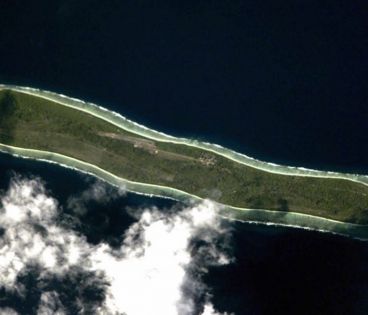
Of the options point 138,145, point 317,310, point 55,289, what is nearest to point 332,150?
point 317,310

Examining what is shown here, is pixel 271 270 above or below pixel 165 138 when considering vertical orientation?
below

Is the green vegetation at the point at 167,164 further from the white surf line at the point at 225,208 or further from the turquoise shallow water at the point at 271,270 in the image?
the turquoise shallow water at the point at 271,270

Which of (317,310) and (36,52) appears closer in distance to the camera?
(317,310)

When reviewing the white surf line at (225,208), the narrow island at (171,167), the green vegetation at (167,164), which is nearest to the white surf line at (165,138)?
the narrow island at (171,167)

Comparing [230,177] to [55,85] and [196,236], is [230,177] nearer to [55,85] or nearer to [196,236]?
[196,236]

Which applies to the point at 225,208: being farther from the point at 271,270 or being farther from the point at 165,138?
the point at 165,138

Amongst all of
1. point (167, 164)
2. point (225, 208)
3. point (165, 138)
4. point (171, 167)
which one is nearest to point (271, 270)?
point (225, 208)
